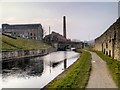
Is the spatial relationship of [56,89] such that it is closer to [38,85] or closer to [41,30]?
[38,85]

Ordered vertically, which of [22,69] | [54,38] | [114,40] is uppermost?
[54,38]

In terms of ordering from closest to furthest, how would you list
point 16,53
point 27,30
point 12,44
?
1. point 16,53
2. point 12,44
3. point 27,30

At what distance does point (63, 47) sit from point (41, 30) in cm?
1504

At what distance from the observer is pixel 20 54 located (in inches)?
2026

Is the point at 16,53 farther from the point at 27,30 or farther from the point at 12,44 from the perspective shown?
the point at 27,30

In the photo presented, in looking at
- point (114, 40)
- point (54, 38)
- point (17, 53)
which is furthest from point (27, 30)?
point (114, 40)

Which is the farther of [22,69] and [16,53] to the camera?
[16,53]

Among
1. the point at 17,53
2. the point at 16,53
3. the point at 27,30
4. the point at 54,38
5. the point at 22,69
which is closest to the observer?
the point at 22,69

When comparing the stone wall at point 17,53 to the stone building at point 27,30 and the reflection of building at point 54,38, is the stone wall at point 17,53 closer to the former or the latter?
the reflection of building at point 54,38

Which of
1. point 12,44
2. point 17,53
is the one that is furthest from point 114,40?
point 12,44

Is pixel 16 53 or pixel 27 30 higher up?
pixel 27 30

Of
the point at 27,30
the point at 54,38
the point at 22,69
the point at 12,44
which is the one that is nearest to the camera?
the point at 22,69

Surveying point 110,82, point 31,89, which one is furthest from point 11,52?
point 110,82

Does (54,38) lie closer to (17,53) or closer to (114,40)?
(17,53)
